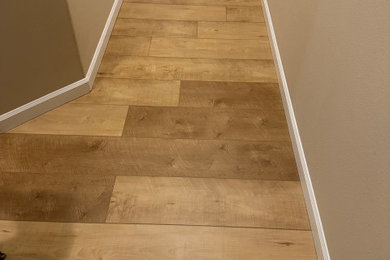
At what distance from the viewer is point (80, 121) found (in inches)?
67.1

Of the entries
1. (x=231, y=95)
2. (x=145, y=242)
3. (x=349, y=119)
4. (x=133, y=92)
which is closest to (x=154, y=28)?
(x=133, y=92)

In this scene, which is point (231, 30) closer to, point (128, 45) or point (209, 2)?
point (209, 2)

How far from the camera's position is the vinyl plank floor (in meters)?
2.26

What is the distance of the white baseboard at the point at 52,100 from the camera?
1624 millimetres

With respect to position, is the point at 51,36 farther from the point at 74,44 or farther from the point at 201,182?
the point at 201,182

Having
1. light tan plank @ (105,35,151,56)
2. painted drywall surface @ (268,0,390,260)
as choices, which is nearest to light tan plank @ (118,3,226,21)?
light tan plank @ (105,35,151,56)

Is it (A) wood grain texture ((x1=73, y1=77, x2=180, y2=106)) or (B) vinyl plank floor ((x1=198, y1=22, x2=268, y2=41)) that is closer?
(A) wood grain texture ((x1=73, y1=77, x2=180, y2=106))

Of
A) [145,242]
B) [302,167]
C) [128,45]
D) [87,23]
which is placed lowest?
[145,242]

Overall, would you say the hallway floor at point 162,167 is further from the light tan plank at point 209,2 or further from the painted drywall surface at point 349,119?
the light tan plank at point 209,2

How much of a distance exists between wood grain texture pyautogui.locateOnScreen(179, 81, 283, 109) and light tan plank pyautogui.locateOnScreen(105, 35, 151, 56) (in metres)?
0.42

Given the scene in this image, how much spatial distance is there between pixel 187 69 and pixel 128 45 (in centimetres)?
45

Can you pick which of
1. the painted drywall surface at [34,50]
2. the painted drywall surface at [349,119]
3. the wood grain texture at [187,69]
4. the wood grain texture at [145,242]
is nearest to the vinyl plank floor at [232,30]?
the wood grain texture at [187,69]

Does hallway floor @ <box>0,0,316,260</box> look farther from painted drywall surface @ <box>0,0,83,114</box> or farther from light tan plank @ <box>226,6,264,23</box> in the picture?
light tan plank @ <box>226,6,264,23</box>

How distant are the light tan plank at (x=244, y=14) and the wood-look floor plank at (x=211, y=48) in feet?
0.89
